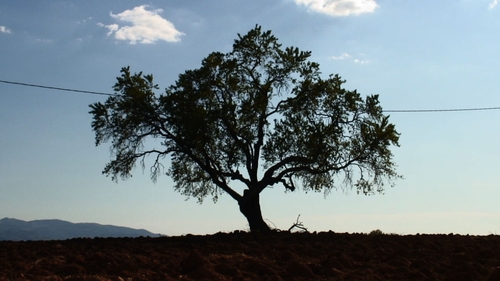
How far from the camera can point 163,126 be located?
83.5 ft

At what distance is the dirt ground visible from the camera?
11.3 meters

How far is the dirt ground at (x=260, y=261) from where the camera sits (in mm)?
11344

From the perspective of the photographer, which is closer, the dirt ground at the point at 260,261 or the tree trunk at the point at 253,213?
the dirt ground at the point at 260,261

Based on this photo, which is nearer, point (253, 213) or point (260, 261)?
point (260, 261)

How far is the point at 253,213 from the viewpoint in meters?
25.2

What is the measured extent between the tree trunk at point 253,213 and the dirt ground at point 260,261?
5.20 metres

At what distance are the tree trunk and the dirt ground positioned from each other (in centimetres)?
520

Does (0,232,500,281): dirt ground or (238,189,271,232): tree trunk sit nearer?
(0,232,500,281): dirt ground

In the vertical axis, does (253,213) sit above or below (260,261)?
above

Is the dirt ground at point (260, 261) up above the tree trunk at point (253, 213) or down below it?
below

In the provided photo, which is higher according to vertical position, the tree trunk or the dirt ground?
the tree trunk

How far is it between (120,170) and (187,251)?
34.5 ft

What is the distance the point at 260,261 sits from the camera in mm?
13383

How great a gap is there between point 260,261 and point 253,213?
11.8 m
